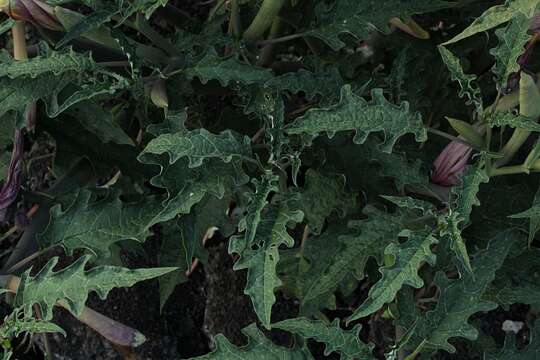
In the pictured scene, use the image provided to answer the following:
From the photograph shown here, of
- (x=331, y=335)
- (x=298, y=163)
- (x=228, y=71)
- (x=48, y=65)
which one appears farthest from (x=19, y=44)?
(x=331, y=335)

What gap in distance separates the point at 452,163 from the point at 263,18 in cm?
29

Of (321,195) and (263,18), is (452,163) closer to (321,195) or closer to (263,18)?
(321,195)

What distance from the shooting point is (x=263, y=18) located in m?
0.99

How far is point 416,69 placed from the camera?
113cm

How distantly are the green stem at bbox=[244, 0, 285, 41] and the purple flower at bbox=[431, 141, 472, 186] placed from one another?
0.27 meters

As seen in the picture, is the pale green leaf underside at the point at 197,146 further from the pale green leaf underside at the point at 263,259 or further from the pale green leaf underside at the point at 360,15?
the pale green leaf underside at the point at 360,15

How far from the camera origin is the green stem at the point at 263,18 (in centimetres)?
97


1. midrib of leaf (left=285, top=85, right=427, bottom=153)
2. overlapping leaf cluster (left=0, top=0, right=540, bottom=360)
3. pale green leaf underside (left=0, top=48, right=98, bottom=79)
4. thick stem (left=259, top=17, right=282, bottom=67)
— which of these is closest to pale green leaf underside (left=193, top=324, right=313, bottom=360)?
overlapping leaf cluster (left=0, top=0, right=540, bottom=360)

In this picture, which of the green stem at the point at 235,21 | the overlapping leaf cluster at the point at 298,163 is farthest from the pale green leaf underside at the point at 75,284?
the green stem at the point at 235,21

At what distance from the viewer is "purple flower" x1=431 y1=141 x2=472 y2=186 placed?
90cm

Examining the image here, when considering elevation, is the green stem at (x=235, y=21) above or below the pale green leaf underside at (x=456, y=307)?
above

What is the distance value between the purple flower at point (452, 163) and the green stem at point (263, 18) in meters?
0.27

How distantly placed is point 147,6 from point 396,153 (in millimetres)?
347

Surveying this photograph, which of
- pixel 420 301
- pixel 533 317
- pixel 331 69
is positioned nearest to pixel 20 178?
pixel 331 69
